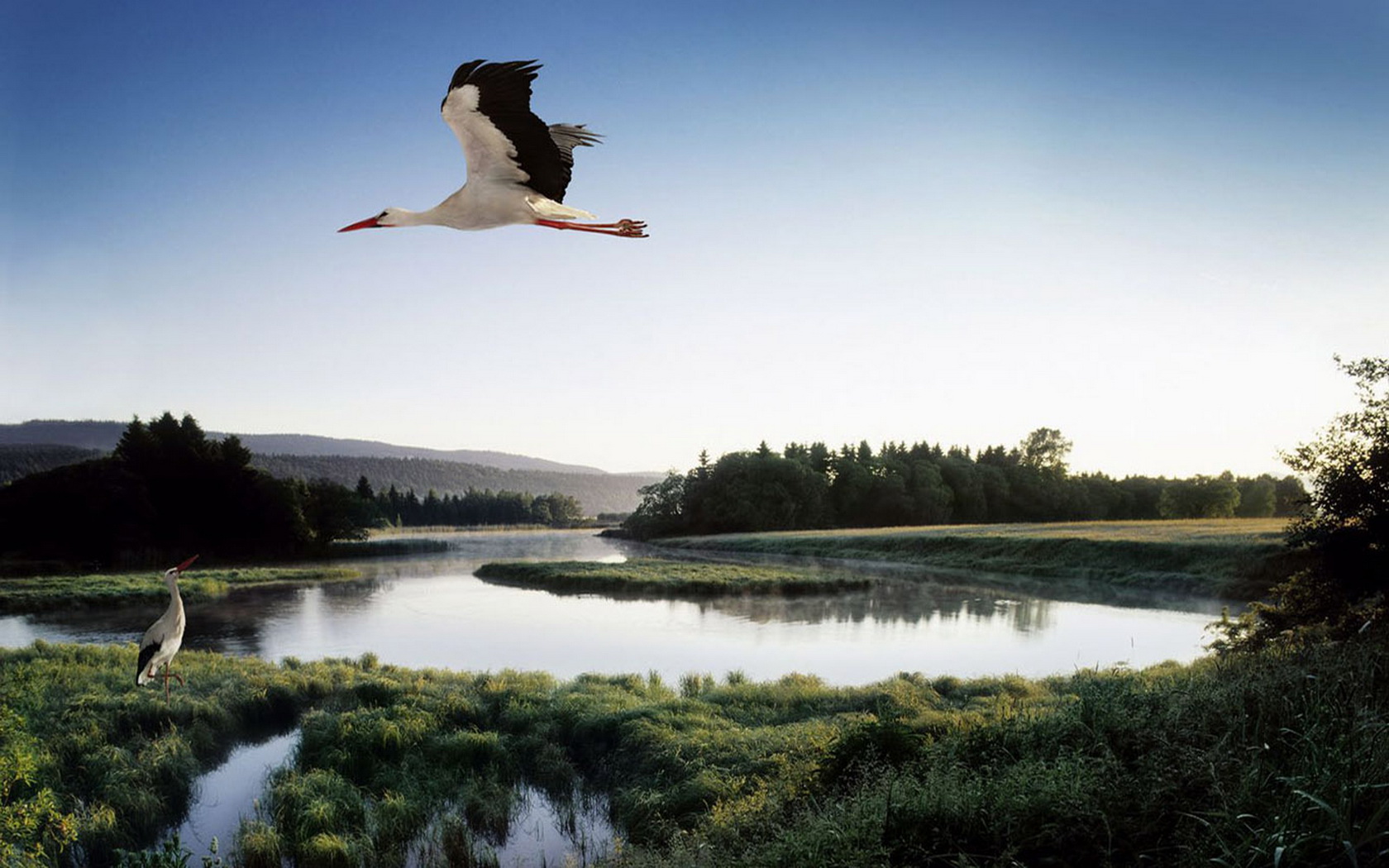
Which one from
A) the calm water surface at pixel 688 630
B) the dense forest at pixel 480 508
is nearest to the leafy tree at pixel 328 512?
the calm water surface at pixel 688 630

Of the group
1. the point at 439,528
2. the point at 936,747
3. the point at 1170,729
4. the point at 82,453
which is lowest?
the point at 439,528

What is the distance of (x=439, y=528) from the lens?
85750 millimetres

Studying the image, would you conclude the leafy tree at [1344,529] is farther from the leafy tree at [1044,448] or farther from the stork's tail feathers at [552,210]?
the leafy tree at [1044,448]

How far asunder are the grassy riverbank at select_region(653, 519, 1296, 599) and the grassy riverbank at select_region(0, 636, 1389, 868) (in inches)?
514

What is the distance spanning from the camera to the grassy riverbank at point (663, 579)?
95.6ft

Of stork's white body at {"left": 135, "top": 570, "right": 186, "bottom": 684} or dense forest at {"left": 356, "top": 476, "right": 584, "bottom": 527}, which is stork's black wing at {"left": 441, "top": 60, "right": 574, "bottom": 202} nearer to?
stork's white body at {"left": 135, "top": 570, "right": 186, "bottom": 684}

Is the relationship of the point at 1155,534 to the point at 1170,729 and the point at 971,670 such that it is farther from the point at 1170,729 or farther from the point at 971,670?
the point at 1170,729

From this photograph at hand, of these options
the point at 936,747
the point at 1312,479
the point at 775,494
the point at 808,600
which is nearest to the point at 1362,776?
the point at 936,747

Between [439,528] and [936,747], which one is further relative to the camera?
[439,528]

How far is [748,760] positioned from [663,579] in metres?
23.4

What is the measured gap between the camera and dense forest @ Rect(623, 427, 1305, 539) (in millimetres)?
69375

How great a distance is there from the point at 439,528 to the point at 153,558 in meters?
67.1

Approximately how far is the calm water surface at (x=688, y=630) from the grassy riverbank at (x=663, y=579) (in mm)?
2047

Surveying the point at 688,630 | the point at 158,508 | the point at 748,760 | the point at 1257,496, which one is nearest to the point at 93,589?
the point at 158,508
